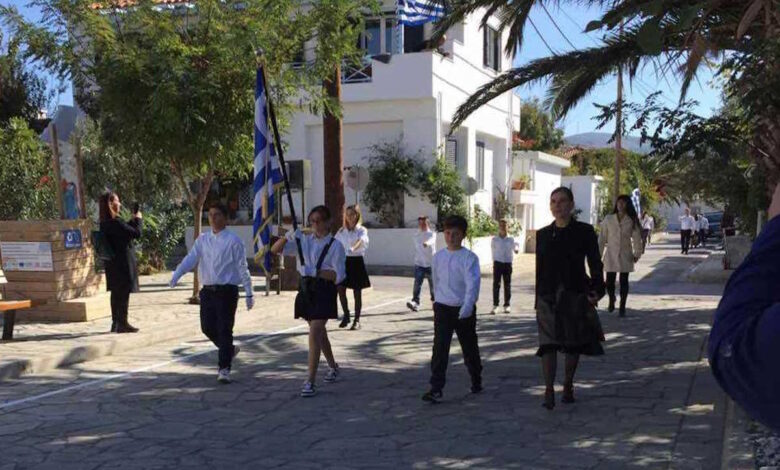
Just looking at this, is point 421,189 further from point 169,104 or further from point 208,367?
point 208,367

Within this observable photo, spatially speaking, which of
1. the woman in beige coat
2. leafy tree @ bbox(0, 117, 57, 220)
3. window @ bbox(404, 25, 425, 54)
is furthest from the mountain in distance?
leafy tree @ bbox(0, 117, 57, 220)

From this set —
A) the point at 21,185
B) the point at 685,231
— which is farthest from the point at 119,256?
the point at 685,231

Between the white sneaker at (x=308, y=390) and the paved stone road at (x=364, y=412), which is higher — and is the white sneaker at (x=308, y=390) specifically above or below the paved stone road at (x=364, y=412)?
above

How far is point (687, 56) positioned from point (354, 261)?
535cm

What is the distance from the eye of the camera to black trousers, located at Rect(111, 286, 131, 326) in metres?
9.88

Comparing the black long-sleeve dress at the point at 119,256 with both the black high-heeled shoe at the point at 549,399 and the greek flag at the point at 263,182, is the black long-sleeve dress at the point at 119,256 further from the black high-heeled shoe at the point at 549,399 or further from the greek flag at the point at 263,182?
the black high-heeled shoe at the point at 549,399

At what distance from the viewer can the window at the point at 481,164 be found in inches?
1036

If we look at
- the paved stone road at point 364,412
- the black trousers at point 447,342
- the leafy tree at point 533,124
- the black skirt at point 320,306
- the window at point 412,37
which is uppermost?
the leafy tree at point 533,124

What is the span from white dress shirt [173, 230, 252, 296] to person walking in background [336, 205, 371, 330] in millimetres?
3336

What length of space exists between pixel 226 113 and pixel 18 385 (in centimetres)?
570

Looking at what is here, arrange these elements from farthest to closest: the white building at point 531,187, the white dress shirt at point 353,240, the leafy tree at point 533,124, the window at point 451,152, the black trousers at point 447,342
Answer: the leafy tree at point 533,124 < the white building at point 531,187 < the window at point 451,152 < the white dress shirt at point 353,240 < the black trousers at point 447,342

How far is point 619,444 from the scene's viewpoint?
17.8ft

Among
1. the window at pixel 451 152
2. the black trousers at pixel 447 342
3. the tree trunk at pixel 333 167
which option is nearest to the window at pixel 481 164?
the window at pixel 451 152

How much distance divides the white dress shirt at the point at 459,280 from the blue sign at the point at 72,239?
245 inches
